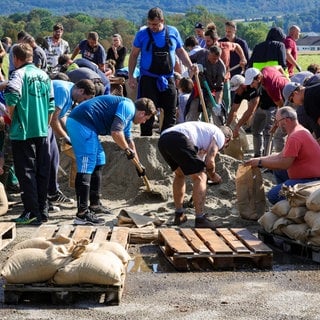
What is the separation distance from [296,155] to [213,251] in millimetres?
1732

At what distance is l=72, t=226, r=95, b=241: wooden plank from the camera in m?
7.67

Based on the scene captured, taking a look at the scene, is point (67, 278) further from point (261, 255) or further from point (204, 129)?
point (204, 129)

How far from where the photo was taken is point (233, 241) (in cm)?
749

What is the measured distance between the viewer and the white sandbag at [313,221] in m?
7.32

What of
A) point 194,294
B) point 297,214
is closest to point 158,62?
point 297,214

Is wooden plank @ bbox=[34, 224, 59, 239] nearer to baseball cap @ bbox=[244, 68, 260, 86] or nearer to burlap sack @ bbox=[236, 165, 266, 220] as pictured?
burlap sack @ bbox=[236, 165, 266, 220]

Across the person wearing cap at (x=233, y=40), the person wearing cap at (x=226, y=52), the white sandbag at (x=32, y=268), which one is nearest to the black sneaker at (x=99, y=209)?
the white sandbag at (x=32, y=268)

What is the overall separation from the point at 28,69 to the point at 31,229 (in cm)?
165

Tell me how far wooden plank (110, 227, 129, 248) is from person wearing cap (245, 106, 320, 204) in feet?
5.30

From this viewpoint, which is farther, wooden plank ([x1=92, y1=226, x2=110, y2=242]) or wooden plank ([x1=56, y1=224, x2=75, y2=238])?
wooden plank ([x1=56, y1=224, x2=75, y2=238])

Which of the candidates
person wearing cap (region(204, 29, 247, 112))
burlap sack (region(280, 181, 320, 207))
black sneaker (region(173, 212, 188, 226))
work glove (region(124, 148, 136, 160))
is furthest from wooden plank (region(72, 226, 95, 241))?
person wearing cap (region(204, 29, 247, 112))

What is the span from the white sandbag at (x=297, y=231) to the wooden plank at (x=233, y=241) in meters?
0.50

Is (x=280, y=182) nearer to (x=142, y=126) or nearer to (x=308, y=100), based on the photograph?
(x=308, y=100)

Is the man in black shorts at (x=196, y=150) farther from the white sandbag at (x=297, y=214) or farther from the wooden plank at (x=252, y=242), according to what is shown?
the white sandbag at (x=297, y=214)
